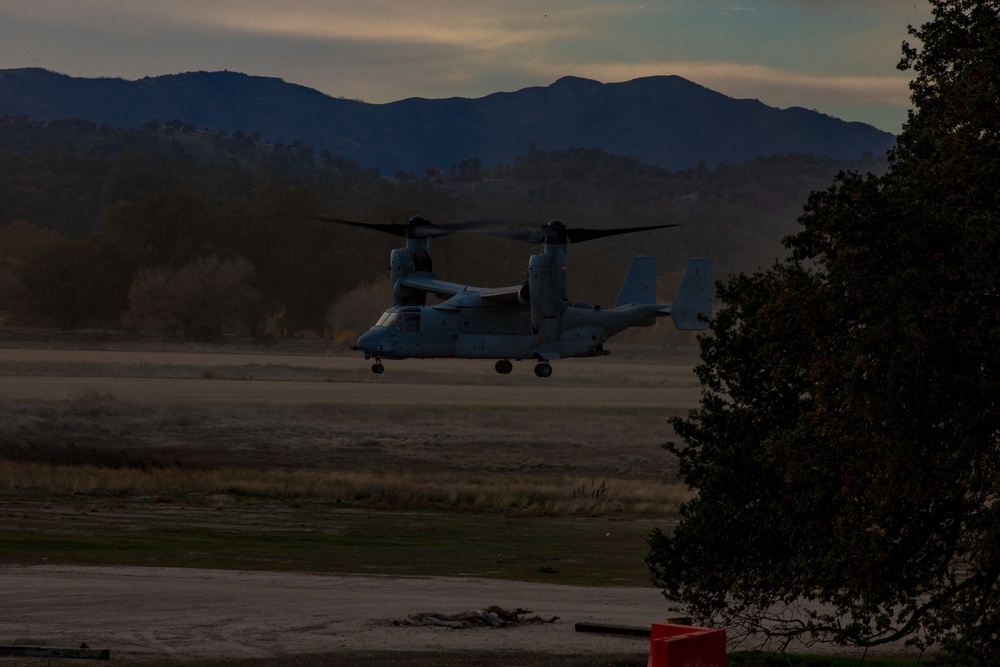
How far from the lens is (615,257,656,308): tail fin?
59.2m

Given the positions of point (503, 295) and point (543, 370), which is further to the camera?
point (503, 295)

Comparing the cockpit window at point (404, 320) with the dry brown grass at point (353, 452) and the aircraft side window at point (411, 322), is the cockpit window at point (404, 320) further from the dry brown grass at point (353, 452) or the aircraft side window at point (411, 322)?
the dry brown grass at point (353, 452)

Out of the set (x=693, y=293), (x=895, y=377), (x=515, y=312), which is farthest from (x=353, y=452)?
(x=895, y=377)

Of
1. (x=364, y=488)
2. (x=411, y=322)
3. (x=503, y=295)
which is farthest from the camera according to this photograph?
(x=364, y=488)

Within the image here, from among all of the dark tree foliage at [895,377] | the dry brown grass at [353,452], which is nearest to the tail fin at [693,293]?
the dry brown grass at [353,452]

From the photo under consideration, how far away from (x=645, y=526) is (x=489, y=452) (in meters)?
25.1

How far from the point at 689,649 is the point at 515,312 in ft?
133

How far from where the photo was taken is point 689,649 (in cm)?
1469

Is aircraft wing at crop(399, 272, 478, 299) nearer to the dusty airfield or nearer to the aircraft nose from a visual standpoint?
the aircraft nose

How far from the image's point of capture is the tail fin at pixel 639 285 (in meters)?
59.2

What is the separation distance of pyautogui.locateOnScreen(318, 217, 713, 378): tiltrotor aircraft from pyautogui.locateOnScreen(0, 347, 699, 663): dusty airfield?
15.3 meters

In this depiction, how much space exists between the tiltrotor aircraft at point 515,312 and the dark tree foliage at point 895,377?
25857 mm

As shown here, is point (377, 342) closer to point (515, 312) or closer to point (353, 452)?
point (515, 312)

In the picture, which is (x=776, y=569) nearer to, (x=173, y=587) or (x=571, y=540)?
(x=173, y=587)
